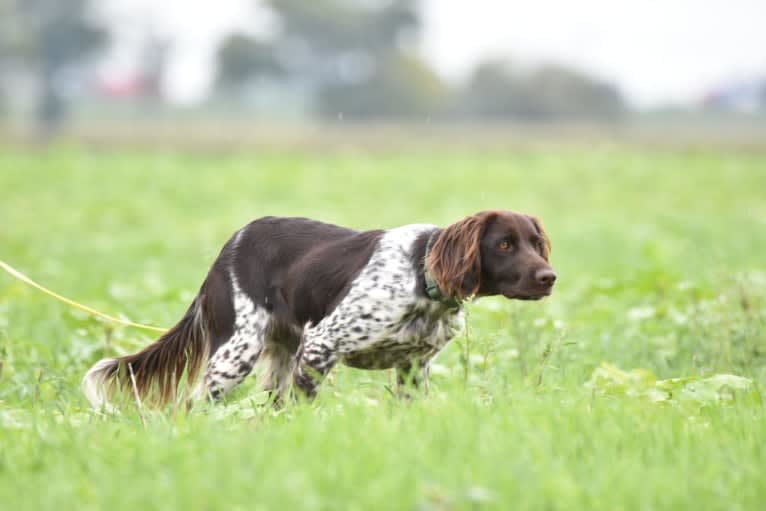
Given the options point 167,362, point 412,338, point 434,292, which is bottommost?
point 167,362

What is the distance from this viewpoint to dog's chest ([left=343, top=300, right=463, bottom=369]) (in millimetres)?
4613

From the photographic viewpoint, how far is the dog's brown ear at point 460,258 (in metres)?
4.37

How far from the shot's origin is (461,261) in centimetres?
437

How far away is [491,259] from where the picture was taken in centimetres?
452

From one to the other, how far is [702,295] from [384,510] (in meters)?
4.98

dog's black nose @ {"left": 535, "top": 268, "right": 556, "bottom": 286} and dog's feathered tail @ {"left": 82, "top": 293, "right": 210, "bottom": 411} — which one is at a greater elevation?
dog's black nose @ {"left": 535, "top": 268, "right": 556, "bottom": 286}

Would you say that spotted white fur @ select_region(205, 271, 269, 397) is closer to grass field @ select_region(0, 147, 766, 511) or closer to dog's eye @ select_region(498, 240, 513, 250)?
grass field @ select_region(0, 147, 766, 511)

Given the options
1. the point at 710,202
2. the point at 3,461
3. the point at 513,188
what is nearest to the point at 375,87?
the point at 513,188

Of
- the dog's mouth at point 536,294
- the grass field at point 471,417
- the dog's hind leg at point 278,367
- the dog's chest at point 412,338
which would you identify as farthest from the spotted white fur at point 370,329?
the dog's mouth at point 536,294

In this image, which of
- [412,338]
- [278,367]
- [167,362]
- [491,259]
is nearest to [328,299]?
[412,338]

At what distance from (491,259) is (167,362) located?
5.74 feet

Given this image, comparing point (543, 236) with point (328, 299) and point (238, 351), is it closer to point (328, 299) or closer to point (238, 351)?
point (328, 299)

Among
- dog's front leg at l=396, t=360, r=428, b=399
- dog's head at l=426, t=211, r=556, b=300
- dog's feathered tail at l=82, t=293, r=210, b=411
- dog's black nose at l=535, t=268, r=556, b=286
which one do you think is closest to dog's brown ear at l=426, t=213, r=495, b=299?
dog's head at l=426, t=211, r=556, b=300

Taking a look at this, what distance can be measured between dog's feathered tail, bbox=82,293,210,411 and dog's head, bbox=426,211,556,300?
1.33m
